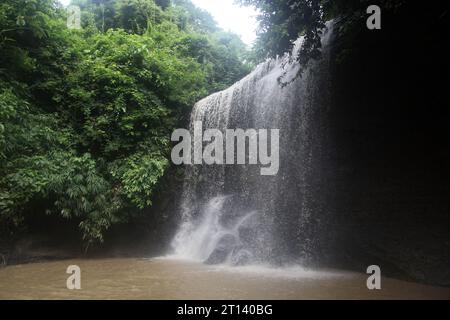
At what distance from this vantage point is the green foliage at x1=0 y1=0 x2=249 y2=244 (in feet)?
28.5

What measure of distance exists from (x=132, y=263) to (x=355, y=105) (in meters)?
6.38

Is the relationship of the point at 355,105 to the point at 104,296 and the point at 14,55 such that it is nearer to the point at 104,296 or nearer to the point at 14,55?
the point at 104,296

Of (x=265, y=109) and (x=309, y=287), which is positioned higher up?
(x=265, y=109)

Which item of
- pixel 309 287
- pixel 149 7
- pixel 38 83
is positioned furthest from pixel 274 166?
pixel 149 7

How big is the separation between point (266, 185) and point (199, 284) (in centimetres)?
416

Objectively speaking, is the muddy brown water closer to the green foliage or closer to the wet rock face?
the wet rock face

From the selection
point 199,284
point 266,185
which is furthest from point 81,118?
point 199,284

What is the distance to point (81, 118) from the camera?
35.6ft

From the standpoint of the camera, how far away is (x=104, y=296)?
5285mm

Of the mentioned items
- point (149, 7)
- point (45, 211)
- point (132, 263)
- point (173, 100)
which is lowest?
point (132, 263)

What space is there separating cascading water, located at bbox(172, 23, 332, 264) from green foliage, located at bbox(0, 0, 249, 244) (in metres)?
1.27

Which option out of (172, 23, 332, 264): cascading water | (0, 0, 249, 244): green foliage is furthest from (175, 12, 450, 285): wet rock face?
(0, 0, 249, 244): green foliage

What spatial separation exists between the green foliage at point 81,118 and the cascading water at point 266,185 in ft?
4.16

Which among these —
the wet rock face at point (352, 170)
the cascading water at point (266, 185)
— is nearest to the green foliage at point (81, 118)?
the cascading water at point (266, 185)
